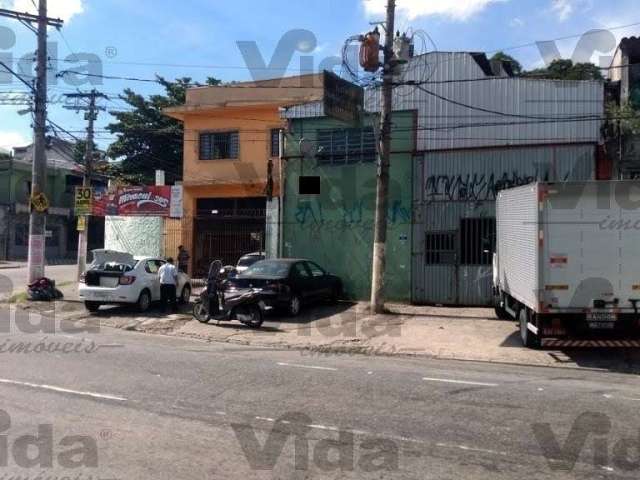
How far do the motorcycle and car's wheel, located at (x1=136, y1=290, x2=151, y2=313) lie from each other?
2.16 meters

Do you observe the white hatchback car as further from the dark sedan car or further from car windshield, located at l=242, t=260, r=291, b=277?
car windshield, located at l=242, t=260, r=291, b=277

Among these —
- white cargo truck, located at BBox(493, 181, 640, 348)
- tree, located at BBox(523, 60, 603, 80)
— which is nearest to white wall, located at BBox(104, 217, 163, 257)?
tree, located at BBox(523, 60, 603, 80)

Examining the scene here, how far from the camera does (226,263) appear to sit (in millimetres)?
24547

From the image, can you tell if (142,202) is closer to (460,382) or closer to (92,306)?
(92,306)

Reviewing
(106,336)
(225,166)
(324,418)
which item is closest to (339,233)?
(106,336)

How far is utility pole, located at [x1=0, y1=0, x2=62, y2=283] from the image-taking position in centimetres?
1942

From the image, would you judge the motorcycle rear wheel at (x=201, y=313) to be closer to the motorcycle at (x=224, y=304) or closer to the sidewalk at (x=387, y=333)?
the motorcycle at (x=224, y=304)

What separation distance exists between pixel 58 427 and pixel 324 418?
8.57ft

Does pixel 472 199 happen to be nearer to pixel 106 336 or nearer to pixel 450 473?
pixel 106 336

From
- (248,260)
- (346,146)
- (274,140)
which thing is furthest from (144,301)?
(274,140)

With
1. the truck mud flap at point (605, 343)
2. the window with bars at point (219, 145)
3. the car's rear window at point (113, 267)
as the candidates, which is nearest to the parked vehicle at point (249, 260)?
the car's rear window at point (113, 267)

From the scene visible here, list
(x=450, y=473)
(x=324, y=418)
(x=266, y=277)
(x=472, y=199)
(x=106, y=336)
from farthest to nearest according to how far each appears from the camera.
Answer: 1. (x=472, y=199)
2. (x=266, y=277)
3. (x=106, y=336)
4. (x=324, y=418)
5. (x=450, y=473)

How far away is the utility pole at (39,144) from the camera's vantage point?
19.4 m

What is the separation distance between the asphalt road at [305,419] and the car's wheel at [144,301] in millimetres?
6328
